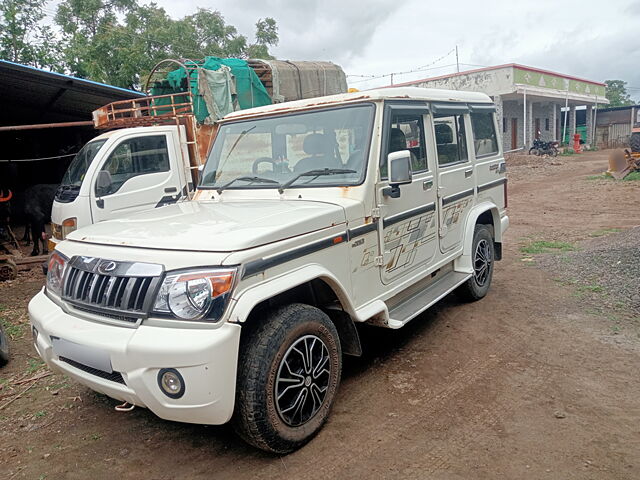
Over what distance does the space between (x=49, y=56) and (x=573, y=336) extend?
18569 mm

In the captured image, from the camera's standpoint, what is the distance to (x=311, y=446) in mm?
2953

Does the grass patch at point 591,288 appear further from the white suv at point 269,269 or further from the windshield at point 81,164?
the windshield at point 81,164

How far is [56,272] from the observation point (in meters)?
3.12

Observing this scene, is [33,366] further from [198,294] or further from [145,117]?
[145,117]

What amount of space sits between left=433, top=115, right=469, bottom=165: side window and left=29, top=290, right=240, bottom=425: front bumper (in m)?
2.88

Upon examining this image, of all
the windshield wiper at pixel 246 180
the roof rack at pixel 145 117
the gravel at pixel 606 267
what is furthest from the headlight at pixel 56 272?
the gravel at pixel 606 267

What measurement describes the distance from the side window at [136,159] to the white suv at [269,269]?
306 cm

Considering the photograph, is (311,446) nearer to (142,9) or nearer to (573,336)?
(573,336)

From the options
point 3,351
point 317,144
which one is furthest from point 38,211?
point 317,144

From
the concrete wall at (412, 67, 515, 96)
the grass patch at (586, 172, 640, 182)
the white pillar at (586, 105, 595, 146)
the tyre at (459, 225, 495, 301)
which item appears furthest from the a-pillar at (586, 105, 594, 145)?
the tyre at (459, 225, 495, 301)

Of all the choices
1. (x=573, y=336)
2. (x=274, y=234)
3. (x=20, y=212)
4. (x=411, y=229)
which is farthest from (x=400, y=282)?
(x=20, y=212)

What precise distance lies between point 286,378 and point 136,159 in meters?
5.14

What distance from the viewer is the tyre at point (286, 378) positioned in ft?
8.62

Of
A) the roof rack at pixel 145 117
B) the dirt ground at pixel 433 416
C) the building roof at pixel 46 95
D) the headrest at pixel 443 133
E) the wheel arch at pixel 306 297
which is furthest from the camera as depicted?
the building roof at pixel 46 95
